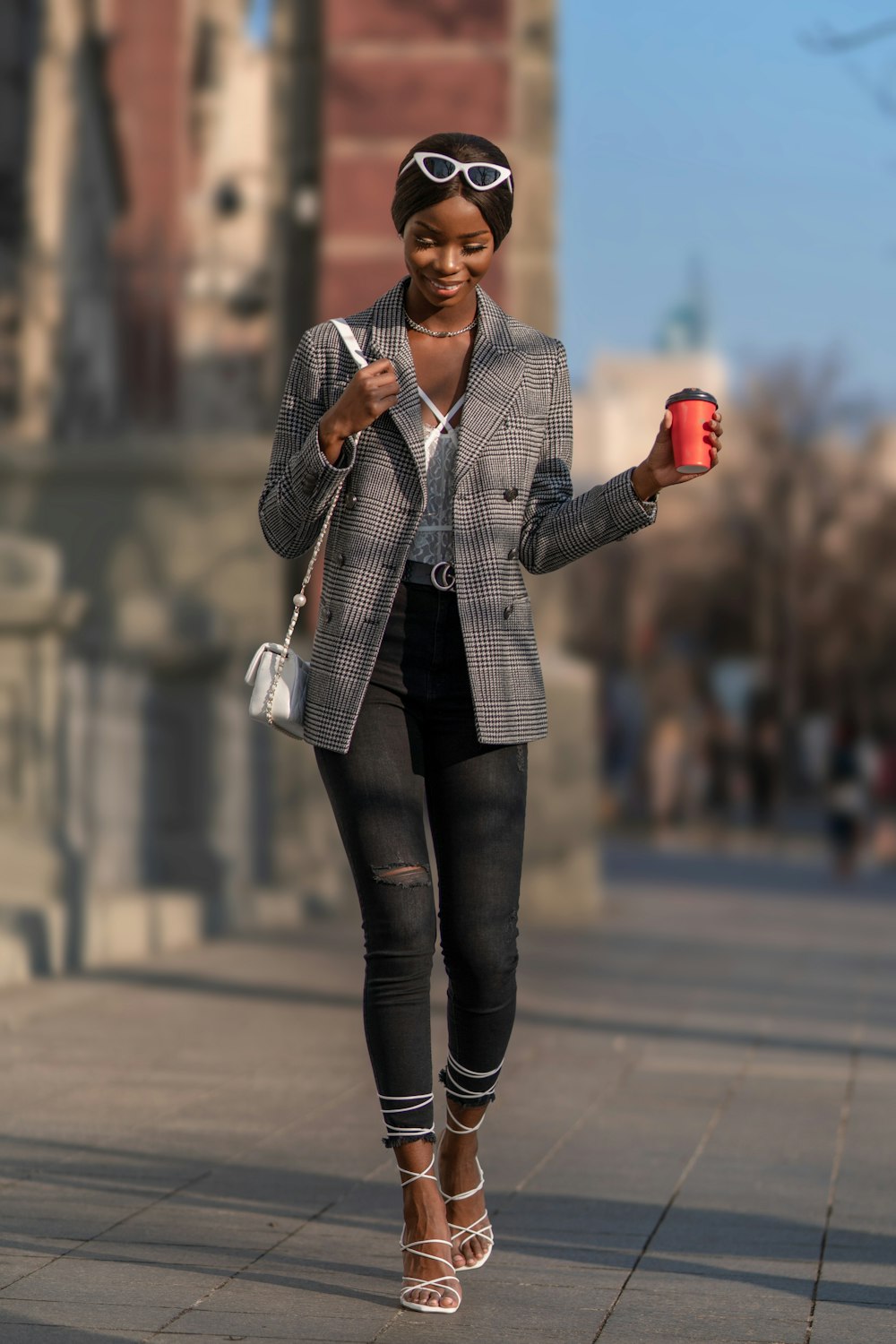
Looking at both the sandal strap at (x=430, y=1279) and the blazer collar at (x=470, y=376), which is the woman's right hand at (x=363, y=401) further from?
the sandal strap at (x=430, y=1279)

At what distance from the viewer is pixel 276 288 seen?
16.1 metres

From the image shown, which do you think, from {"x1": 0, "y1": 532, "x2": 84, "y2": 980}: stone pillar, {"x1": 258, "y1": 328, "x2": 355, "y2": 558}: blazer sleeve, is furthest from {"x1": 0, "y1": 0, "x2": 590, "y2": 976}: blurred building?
{"x1": 258, "y1": 328, "x2": 355, "y2": 558}: blazer sleeve

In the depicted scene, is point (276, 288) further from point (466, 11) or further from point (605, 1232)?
point (605, 1232)

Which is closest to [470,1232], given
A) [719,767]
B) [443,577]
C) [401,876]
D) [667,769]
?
[401,876]

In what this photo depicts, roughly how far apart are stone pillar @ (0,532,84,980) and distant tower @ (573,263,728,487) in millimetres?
112887

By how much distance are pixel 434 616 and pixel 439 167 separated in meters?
0.84

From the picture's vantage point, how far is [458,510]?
4.55 meters

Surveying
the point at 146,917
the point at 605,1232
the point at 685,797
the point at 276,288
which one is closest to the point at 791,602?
the point at 685,797

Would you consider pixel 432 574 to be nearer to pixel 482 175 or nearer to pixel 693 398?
pixel 693 398

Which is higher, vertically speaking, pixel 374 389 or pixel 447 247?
pixel 447 247

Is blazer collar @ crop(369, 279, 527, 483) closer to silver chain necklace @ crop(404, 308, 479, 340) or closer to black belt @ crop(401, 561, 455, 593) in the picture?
silver chain necklace @ crop(404, 308, 479, 340)

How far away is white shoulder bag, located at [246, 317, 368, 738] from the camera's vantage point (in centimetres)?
454

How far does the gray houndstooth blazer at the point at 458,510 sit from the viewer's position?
450 cm

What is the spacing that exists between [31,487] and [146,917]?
4993 millimetres
